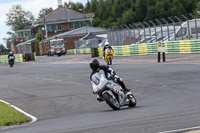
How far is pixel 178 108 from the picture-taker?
35.1 feet

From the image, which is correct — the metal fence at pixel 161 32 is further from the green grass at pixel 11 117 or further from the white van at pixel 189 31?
the green grass at pixel 11 117

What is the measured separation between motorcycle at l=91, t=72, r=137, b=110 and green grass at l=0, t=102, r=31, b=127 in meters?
1.87

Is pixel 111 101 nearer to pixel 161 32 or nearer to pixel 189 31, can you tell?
pixel 189 31

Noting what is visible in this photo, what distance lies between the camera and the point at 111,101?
11672 millimetres

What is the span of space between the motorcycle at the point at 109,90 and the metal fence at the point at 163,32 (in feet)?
73.9

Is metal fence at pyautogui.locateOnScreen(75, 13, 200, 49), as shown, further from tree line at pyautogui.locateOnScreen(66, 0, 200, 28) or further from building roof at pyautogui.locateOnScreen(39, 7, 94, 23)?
building roof at pyautogui.locateOnScreen(39, 7, 94, 23)

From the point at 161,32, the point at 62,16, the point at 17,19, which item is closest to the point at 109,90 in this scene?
the point at 161,32

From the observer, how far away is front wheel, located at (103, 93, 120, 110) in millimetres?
11477

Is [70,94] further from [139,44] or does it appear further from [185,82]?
[139,44]

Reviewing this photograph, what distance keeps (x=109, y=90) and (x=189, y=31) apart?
2442 centimetres

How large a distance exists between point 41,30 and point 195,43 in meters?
80.1

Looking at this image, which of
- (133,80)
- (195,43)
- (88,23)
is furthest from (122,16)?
(133,80)

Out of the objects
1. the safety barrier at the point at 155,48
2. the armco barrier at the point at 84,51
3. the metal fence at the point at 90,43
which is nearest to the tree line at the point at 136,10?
the metal fence at the point at 90,43

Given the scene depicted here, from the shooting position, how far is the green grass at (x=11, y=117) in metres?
11.3
